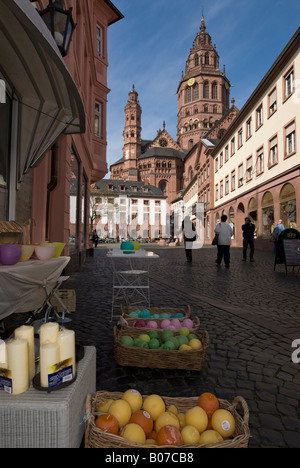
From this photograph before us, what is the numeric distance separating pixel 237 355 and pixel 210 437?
170cm

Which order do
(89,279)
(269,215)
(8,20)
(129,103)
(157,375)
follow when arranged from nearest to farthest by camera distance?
1. (157,375)
2. (8,20)
3. (89,279)
4. (269,215)
5. (129,103)

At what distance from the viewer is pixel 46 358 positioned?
1584 millimetres

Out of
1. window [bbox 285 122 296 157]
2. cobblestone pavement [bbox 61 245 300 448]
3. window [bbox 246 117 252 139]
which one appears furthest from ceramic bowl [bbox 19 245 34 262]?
window [bbox 246 117 252 139]

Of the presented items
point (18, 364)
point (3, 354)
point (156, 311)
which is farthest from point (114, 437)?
point (156, 311)

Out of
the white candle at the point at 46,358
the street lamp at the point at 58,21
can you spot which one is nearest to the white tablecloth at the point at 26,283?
the white candle at the point at 46,358

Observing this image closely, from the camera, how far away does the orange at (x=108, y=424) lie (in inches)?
62.4

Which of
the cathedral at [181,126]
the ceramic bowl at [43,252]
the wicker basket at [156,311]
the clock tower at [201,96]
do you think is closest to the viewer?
the ceramic bowl at [43,252]

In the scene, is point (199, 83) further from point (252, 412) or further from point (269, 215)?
point (252, 412)

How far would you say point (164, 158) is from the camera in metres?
83.1

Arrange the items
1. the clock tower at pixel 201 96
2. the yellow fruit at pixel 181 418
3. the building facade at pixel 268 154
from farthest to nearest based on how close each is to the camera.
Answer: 1. the clock tower at pixel 201 96
2. the building facade at pixel 268 154
3. the yellow fruit at pixel 181 418

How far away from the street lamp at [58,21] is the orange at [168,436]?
536cm

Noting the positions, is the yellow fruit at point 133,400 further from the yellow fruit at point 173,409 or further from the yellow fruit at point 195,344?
the yellow fruit at point 195,344
